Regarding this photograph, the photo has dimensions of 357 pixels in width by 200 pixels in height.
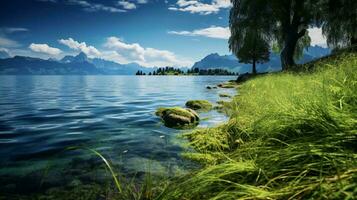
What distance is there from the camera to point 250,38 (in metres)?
28.3

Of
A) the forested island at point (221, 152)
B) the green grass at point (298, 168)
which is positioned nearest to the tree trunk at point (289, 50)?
the forested island at point (221, 152)

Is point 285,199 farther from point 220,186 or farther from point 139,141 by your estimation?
point 139,141

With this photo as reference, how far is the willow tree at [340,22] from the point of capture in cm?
2161

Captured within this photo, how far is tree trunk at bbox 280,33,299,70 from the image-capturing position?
1065 inches

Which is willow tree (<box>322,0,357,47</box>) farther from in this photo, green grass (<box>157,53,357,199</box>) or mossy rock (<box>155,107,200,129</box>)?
green grass (<box>157,53,357,199</box>)

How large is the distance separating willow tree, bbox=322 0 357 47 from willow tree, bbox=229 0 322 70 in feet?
3.10

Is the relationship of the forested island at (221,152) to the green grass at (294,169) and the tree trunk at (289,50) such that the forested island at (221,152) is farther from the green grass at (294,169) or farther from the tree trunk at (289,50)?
the tree trunk at (289,50)

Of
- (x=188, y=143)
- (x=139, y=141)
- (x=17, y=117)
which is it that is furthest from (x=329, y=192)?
(x=17, y=117)

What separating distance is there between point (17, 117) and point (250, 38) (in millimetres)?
21770

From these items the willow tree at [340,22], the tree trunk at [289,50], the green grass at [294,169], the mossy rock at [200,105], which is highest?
the willow tree at [340,22]

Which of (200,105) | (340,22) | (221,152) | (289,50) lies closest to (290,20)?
(289,50)

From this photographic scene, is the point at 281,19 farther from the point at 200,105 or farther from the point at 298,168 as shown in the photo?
the point at 298,168

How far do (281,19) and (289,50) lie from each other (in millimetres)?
3047

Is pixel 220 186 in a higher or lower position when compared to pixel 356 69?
lower
